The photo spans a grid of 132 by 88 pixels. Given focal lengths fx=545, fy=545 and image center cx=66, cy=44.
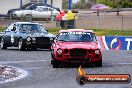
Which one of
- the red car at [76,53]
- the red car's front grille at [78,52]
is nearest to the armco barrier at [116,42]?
the red car at [76,53]

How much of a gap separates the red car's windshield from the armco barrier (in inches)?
326

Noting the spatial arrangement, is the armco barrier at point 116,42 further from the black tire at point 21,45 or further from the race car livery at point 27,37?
the black tire at point 21,45

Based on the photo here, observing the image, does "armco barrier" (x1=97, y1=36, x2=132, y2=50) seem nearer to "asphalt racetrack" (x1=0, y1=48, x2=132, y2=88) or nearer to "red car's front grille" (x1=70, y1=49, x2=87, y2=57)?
"asphalt racetrack" (x1=0, y1=48, x2=132, y2=88)

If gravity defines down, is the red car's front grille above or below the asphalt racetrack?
above

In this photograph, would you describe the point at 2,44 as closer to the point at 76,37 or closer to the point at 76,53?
the point at 76,37

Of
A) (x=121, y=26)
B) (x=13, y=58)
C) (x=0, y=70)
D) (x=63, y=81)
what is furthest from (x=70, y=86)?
(x=121, y=26)

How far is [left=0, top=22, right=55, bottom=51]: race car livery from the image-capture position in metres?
24.6

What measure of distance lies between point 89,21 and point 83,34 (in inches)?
1221

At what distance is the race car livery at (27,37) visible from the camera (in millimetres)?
24625

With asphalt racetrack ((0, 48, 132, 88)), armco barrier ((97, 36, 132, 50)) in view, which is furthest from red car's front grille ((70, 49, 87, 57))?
armco barrier ((97, 36, 132, 50))

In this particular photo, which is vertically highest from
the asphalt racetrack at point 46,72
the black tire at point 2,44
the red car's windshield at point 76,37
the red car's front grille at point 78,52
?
the red car's windshield at point 76,37

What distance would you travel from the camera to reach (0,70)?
15805mm

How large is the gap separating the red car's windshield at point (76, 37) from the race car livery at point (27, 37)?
613 cm

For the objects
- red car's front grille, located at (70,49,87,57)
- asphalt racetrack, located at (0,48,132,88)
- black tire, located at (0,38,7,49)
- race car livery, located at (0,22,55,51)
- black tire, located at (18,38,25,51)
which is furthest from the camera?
black tire, located at (0,38,7,49)
